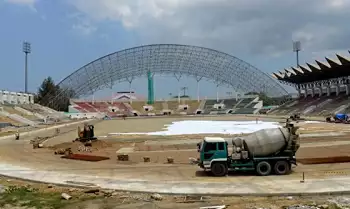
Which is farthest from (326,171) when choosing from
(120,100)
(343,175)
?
(120,100)

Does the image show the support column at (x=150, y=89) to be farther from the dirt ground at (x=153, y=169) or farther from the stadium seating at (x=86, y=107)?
the dirt ground at (x=153, y=169)

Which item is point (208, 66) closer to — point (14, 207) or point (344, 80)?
point (344, 80)

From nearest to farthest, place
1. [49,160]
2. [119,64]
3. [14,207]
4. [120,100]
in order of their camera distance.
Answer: [14,207]
[49,160]
[119,64]
[120,100]

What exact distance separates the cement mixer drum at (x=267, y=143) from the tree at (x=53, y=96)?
165 meters

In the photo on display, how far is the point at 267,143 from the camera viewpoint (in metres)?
21.2

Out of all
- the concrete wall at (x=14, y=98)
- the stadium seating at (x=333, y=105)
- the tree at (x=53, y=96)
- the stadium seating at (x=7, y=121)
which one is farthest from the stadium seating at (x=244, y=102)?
the stadium seating at (x=7, y=121)

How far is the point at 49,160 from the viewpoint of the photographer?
31.2m

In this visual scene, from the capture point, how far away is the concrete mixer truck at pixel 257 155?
21.2 metres

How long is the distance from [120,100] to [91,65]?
86.5 ft

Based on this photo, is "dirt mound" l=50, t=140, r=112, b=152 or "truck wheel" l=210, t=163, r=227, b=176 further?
"dirt mound" l=50, t=140, r=112, b=152

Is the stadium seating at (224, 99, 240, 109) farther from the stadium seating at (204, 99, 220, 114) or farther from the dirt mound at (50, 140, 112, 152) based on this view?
the dirt mound at (50, 140, 112, 152)

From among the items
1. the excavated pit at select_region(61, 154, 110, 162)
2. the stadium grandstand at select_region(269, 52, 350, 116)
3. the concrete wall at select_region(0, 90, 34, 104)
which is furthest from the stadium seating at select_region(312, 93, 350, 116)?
the concrete wall at select_region(0, 90, 34, 104)

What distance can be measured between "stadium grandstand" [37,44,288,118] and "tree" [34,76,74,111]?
0.45m

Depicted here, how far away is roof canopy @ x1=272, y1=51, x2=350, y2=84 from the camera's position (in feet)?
345
